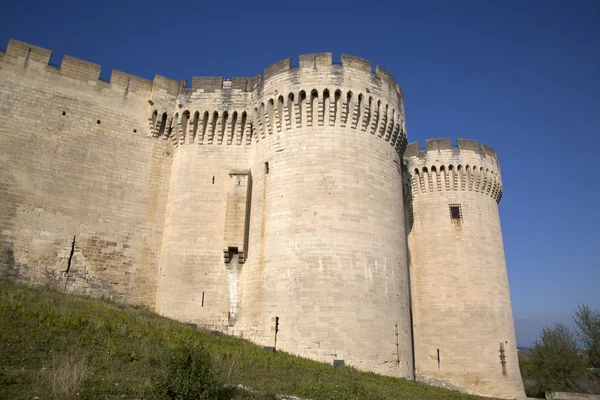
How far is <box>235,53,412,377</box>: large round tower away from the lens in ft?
38.4

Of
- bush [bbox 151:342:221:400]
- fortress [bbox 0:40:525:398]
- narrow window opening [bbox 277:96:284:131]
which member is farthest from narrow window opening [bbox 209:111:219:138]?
bush [bbox 151:342:221:400]

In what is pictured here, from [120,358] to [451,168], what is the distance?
14805mm

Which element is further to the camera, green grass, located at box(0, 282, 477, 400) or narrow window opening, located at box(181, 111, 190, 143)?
narrow window opening, located at box(181, 111, 190, 143)

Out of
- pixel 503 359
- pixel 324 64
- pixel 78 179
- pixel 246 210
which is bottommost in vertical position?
pixel 503 359

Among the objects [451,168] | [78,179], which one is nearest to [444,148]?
[451,168]

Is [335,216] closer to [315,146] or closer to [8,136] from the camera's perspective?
[315,146]

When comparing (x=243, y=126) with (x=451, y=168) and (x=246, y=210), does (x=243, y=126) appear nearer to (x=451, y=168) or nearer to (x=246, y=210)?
(x=246, y=210)

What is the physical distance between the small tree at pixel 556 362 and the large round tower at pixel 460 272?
7116 mm

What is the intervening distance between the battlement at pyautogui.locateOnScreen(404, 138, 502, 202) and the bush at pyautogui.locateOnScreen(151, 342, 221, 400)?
556 inches

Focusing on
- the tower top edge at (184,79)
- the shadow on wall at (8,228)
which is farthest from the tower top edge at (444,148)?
the shadow on wall at (8,228)

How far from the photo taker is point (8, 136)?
13.2 meters

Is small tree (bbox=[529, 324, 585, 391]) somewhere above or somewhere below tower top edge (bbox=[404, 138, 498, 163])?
below

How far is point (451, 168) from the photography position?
1839cm

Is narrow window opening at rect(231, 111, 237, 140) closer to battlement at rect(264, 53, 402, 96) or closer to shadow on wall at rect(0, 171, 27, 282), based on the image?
battlement at rect(264, 53, 402, 96)
